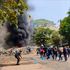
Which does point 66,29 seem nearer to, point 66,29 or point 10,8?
point 66,29

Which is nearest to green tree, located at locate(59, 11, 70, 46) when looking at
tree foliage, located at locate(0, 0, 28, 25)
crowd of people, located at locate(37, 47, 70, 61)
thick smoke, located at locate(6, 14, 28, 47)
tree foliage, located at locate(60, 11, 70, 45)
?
tree foliage, located at locate(60, 11, 70, 45)

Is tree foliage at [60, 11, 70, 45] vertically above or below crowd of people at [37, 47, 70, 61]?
above

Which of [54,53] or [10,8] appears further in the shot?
[54,53]

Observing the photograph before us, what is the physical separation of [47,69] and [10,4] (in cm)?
634

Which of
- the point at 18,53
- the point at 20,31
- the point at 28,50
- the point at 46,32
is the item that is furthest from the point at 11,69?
the point at 46,32

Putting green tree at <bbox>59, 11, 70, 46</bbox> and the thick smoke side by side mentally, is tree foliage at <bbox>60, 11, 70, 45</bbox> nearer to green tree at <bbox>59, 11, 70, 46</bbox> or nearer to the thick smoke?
green tree at <bbox>59, 11, 70, 46</bbox>

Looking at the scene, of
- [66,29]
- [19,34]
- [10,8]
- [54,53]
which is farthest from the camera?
[66,29]

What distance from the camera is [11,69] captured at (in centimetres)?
2567

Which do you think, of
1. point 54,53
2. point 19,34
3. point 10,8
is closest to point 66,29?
point 19,34

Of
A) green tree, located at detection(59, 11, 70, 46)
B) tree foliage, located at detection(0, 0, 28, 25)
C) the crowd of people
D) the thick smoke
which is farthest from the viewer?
green tree, located at detection(59, 11, 70, 46)

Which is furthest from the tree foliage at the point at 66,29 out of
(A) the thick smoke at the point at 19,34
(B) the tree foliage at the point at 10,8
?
(B) the tree foliage at the point at 10,8

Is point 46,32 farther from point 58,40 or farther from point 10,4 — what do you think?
point 10,4

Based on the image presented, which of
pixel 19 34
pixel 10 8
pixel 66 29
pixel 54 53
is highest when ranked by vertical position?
pixel 66 29

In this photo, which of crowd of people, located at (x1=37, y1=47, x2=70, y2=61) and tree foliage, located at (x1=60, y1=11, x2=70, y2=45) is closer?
crowd of people, located at (x1=37, y1=47, x2=70, y2=61)
